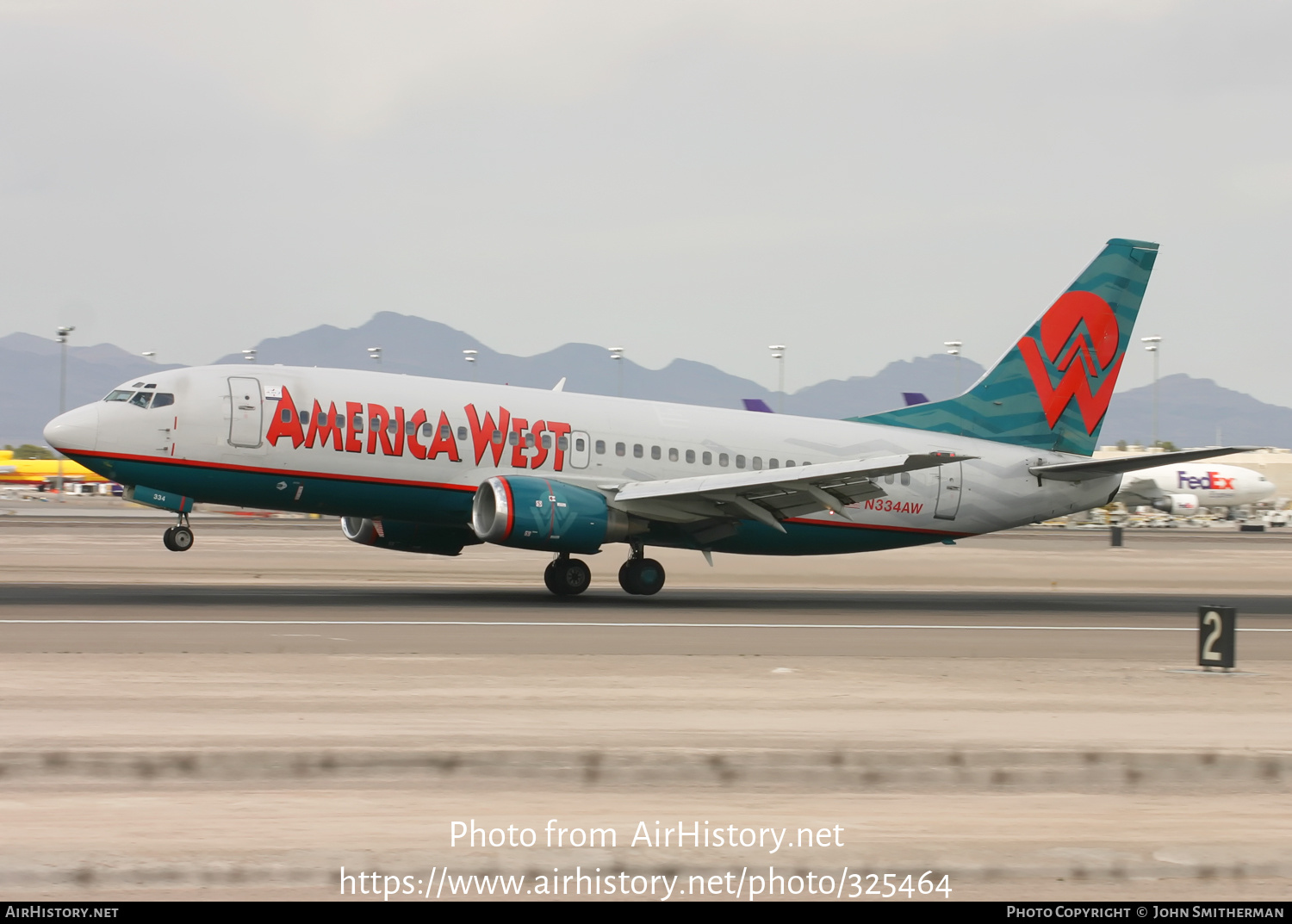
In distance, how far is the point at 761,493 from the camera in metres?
26.8

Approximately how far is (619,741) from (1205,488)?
116 m

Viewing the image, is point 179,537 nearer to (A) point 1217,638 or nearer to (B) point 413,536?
(B) point 413,536

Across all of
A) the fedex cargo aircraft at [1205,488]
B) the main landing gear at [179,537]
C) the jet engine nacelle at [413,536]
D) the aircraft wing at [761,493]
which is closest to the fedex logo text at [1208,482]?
the fedex cargo aircraft at [1205,488]

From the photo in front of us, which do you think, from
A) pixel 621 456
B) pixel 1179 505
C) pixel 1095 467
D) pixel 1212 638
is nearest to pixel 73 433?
pixel 621 456

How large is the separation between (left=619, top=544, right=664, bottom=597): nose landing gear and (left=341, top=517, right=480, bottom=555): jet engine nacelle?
3.42m

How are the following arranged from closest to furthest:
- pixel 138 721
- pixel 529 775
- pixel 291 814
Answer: pixel 291 814, pixel 529 775, pixel 138 721

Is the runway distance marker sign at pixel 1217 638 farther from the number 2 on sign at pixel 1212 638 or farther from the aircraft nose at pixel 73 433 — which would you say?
the aircraft nose at pixel 73 433

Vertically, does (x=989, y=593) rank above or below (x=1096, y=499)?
below

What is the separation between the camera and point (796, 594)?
3034cm

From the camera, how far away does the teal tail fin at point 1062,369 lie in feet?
104

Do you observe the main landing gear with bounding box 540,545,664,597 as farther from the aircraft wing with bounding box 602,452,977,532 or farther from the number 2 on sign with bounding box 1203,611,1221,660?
the number 2 on sign with bounding box 1203,611,1221,660

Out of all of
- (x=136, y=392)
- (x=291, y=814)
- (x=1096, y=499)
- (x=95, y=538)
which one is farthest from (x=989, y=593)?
(x=95, y=538)
